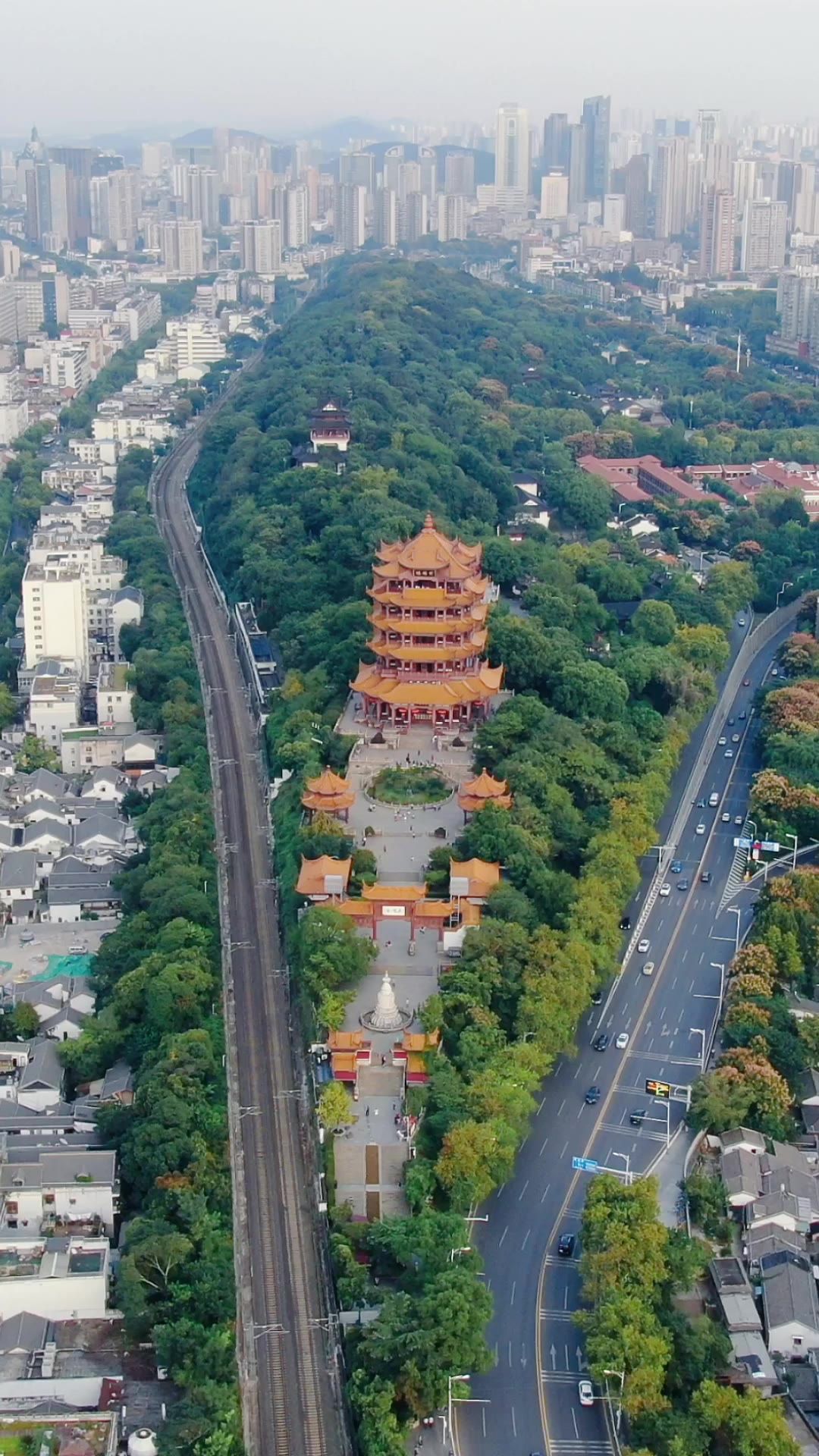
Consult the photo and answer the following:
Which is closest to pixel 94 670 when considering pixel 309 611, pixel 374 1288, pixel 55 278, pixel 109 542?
pixel 309 611

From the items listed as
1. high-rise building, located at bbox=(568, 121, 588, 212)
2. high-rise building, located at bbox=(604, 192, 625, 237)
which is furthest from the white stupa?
high-rise building, located at bbox=(568, 121, 588, 212)

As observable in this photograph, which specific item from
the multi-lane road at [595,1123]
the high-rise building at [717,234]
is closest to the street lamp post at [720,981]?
the multi-lane road at [595,1123]

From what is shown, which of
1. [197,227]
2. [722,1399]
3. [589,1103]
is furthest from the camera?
[197,227]

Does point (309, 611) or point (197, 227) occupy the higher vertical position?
point (197, 227)

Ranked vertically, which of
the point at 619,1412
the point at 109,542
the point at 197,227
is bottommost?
the point at 619,1412

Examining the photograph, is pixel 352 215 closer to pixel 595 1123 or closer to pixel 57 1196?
pixel 595 1123

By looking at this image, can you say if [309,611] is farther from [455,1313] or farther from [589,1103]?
[455,1313]
